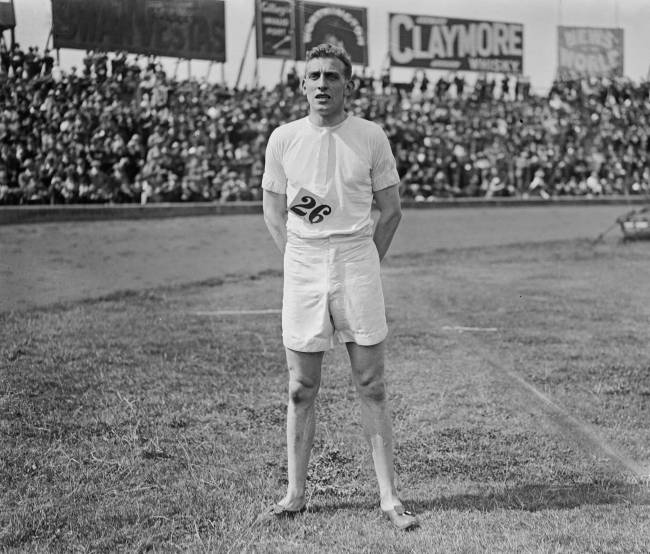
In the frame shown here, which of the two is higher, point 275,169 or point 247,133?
point 247,133

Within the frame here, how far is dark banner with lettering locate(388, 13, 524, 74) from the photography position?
26672 mm

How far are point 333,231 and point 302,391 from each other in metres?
0.74

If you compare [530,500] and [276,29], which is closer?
[530,500]

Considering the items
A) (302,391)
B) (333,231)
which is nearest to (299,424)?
(302,391)

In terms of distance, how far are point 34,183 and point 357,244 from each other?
12.0 meters

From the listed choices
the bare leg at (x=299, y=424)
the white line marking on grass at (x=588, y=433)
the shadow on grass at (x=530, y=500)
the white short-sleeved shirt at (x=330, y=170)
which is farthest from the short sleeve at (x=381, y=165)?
the white line marking on grass at (x=588, y=433)

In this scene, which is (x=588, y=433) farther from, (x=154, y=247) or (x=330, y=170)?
(x=154, y=247)

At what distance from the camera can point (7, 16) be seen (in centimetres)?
1002

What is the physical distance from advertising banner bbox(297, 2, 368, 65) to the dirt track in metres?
6.72

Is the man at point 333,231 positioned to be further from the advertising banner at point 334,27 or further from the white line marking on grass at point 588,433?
the advertising banner at point 334,27

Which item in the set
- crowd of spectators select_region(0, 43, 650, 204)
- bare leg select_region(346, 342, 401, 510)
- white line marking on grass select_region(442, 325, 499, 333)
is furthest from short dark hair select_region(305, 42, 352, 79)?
crowd of spectators select_region(0, 43, 650, 204)

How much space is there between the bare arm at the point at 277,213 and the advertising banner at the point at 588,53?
2608cm

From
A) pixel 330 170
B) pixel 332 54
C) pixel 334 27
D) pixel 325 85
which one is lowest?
pixel 330 170

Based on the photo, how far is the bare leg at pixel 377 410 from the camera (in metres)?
3.74
